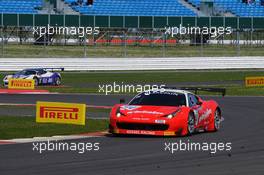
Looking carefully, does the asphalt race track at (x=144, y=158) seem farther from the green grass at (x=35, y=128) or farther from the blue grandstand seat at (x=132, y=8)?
the blue grandstand seat at (x=132, y=8)

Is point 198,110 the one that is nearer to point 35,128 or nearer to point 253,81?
point 35,128

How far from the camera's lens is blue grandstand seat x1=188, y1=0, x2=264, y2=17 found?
6322 cm

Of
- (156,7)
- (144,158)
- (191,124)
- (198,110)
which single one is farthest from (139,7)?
(144,158)

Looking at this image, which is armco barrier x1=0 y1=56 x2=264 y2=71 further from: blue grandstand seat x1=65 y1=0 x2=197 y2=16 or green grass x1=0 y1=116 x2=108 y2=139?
green grass x1=0 y1=116 x2=108 y2=139

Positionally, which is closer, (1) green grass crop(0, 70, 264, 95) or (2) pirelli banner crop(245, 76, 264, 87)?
(1) green grass crop(0, 70, 264, 95)

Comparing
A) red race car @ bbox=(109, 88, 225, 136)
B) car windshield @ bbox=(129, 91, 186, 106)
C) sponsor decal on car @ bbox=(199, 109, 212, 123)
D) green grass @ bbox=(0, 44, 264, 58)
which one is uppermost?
car windshield @ bbox=(129, 91, 186, 106)

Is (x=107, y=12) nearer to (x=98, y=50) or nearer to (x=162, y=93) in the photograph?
(x=98, y=50)

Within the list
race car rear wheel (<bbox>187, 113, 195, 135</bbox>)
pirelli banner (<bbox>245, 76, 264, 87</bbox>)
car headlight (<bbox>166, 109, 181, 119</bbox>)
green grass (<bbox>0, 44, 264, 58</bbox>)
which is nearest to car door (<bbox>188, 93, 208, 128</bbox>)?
race car rear wheel (<bbox>187, 113, 195, 135</bbox>)

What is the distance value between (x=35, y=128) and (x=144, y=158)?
18.0ft

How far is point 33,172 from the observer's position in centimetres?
1016

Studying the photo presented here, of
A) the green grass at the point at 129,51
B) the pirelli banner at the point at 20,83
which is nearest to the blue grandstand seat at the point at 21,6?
the green grass at the point at 129,51

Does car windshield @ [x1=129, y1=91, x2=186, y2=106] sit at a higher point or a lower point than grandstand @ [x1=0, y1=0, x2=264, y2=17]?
higher

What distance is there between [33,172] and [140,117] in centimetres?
529

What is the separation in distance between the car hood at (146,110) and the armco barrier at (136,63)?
31258mm
